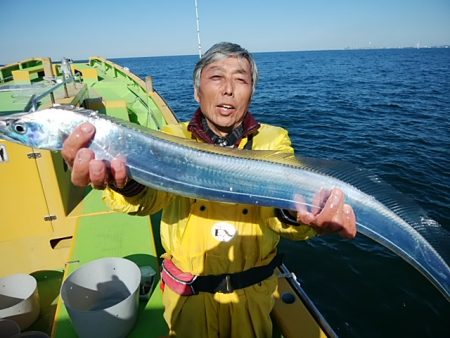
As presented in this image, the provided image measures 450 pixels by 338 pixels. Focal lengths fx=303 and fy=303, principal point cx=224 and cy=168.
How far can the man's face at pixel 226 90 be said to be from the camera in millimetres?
2650

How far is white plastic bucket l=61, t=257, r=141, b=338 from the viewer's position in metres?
2.70

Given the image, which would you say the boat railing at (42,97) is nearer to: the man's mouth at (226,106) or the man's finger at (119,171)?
the man's finger at (119,171)

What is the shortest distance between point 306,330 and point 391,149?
42.3ft

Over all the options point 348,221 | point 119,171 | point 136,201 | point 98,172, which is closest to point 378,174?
point 348,221

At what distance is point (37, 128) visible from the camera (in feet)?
6.47

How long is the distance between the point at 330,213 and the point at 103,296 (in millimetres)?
2701

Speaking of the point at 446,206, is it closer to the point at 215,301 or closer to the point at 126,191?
the point at 215,301

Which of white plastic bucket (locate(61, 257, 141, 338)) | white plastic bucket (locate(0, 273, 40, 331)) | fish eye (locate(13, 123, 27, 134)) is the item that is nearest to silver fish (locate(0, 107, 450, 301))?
fish eye (locate(13, 123, 27, 134))

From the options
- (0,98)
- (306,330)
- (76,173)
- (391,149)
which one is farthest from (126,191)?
(391,149)

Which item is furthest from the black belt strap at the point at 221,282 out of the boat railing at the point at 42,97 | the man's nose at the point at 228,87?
the boat railing at the point at 42,97

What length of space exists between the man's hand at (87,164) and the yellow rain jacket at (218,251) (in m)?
0.46

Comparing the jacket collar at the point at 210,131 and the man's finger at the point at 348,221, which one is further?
the jacket collar at the point at 210,131

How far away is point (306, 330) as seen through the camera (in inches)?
119

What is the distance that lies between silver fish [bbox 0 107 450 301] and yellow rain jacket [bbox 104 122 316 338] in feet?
1.26
